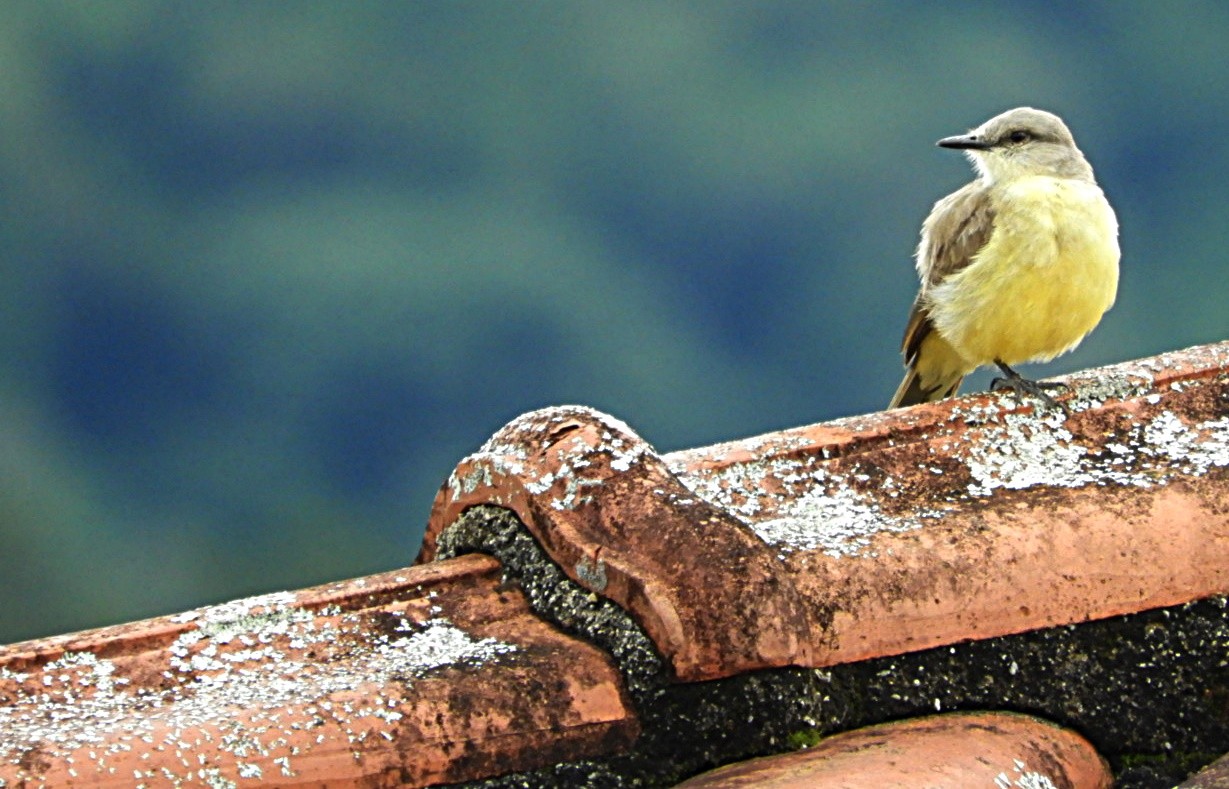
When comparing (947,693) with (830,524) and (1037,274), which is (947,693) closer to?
(830,524)

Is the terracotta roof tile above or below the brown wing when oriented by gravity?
below

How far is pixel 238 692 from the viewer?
2.51 m

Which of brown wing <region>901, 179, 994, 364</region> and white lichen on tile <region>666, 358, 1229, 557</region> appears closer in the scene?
white lichen on tile <region>666, 358, 1229, 557</region>

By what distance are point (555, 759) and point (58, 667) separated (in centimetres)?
80

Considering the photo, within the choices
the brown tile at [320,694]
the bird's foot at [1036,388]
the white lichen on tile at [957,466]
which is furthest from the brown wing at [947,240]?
the brown tile at [320,694]

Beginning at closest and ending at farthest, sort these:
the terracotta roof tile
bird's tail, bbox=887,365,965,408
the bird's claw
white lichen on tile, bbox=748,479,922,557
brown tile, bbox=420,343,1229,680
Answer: the terracotta roof tile
brown tile, bbox=420,343,1229,680
white lichen on tile, bbox=748,479,922,557
the bird's claw
bird's tail, bbox=887,365,965,408

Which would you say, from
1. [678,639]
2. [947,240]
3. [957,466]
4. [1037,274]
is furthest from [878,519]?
[947,240]

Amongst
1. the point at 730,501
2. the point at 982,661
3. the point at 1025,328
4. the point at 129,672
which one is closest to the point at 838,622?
the point at 982,661

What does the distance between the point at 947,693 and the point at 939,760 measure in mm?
279

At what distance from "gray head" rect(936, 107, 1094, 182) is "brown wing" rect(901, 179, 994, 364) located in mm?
91

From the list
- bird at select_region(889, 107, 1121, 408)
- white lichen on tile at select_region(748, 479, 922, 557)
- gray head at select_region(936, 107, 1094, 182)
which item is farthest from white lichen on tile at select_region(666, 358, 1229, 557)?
gray head at select_region(936, 107, 1094, 182)

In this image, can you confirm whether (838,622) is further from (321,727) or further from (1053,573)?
(321,727)

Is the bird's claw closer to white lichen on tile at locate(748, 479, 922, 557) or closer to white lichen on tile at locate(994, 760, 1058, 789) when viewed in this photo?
white lichen on tile at locate(748, 479, 922, 557)

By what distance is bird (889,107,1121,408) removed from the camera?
4.94 m
